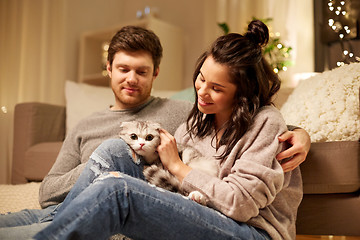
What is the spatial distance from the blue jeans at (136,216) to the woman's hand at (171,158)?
173 mm

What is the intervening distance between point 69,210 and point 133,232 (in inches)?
8.0

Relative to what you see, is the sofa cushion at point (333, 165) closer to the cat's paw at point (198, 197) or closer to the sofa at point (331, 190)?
the sofa at point (331, 190)

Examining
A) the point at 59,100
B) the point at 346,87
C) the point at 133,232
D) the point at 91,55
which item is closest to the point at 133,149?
the point at 133,232

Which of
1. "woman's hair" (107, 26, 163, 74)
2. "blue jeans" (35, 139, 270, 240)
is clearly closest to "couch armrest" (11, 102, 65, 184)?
"woman's hair" (107, 26, 163, 74)

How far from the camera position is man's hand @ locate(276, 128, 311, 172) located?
1127mm

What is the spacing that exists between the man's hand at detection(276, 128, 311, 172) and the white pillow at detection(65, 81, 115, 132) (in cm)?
162

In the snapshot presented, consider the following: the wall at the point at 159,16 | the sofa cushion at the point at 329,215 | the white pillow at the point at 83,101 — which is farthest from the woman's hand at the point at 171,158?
the wall at the point at 159,16

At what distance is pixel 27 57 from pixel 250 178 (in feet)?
9.86

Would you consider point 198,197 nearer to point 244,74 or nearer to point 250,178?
point 250,178

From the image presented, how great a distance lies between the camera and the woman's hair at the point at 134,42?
1645 mm

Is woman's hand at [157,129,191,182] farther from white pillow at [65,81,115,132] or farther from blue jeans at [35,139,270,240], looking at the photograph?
white pillow at [65,81,115,132]

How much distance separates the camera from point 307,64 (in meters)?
3.31

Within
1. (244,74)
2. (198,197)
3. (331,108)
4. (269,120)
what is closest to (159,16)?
(331,108)

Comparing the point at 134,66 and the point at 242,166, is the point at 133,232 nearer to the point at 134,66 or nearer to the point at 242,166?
the point at 242,166
